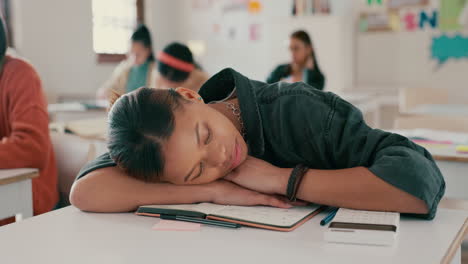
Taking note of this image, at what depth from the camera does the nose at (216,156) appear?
110 centimetres

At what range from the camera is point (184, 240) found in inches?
38.5

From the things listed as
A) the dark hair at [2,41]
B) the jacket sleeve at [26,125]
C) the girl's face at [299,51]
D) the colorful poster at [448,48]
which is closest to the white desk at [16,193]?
the jacket sleeve at [26,125]

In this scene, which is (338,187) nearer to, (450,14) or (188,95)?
(188,95)

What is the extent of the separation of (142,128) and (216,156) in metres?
0.15

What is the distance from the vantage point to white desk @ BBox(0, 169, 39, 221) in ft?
5.42

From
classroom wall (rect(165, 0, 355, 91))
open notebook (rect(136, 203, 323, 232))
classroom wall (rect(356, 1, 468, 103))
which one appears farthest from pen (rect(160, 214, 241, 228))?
classroom wall (rect(356, 1, 468, 103))

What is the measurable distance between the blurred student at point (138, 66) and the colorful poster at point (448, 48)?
301cm

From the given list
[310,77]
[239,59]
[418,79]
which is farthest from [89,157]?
[239,59]

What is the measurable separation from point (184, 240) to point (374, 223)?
326 mm

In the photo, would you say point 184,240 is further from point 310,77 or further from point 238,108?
point 310,77

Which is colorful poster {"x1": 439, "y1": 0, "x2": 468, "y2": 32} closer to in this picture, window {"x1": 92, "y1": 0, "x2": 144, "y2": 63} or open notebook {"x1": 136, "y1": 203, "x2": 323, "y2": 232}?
window {"x1": 92, "y1": 0, "x2": 144, "y2": 63}

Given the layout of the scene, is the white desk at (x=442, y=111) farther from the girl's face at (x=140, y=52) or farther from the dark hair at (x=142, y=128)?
the dark hair at (x=142, y=128)

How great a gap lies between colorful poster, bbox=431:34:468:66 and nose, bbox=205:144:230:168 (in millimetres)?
5433

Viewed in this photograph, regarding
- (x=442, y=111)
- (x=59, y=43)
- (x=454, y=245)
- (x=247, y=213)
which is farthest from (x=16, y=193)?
(x=59, y=43)
